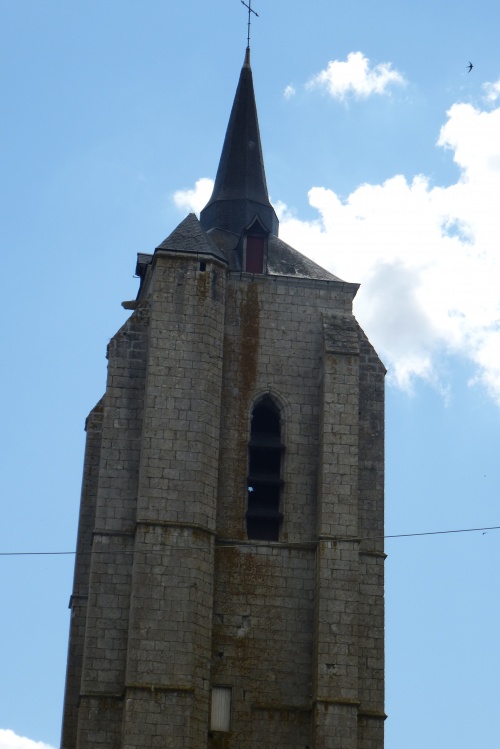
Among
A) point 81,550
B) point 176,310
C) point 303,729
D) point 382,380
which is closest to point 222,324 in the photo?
point 176,310

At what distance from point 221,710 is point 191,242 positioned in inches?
316

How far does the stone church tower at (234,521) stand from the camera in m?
23.8

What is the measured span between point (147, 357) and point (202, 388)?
114cm

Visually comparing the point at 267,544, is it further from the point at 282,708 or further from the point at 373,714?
the point at 373,714

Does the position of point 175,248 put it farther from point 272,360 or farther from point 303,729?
point 303,729

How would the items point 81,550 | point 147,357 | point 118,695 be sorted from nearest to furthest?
point 118,695 < point 147,357 < point 81,550

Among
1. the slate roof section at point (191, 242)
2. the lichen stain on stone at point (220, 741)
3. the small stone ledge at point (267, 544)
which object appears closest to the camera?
the lichen stain on stone at point (220, 741)

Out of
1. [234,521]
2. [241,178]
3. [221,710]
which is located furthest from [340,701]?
[241,178]

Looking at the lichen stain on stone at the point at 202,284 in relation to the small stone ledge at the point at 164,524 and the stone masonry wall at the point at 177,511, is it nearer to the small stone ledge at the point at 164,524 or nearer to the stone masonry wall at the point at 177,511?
the stone masonry wall at the point at 177,511

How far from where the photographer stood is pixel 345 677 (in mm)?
23953

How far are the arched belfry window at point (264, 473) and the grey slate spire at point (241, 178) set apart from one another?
13.1ft

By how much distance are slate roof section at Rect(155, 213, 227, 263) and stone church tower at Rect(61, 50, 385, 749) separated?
2.0 inches

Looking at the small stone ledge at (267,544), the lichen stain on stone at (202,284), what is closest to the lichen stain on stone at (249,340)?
the lichen stain on stone at (202,284)

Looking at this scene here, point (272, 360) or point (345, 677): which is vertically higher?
point (272, 360)
